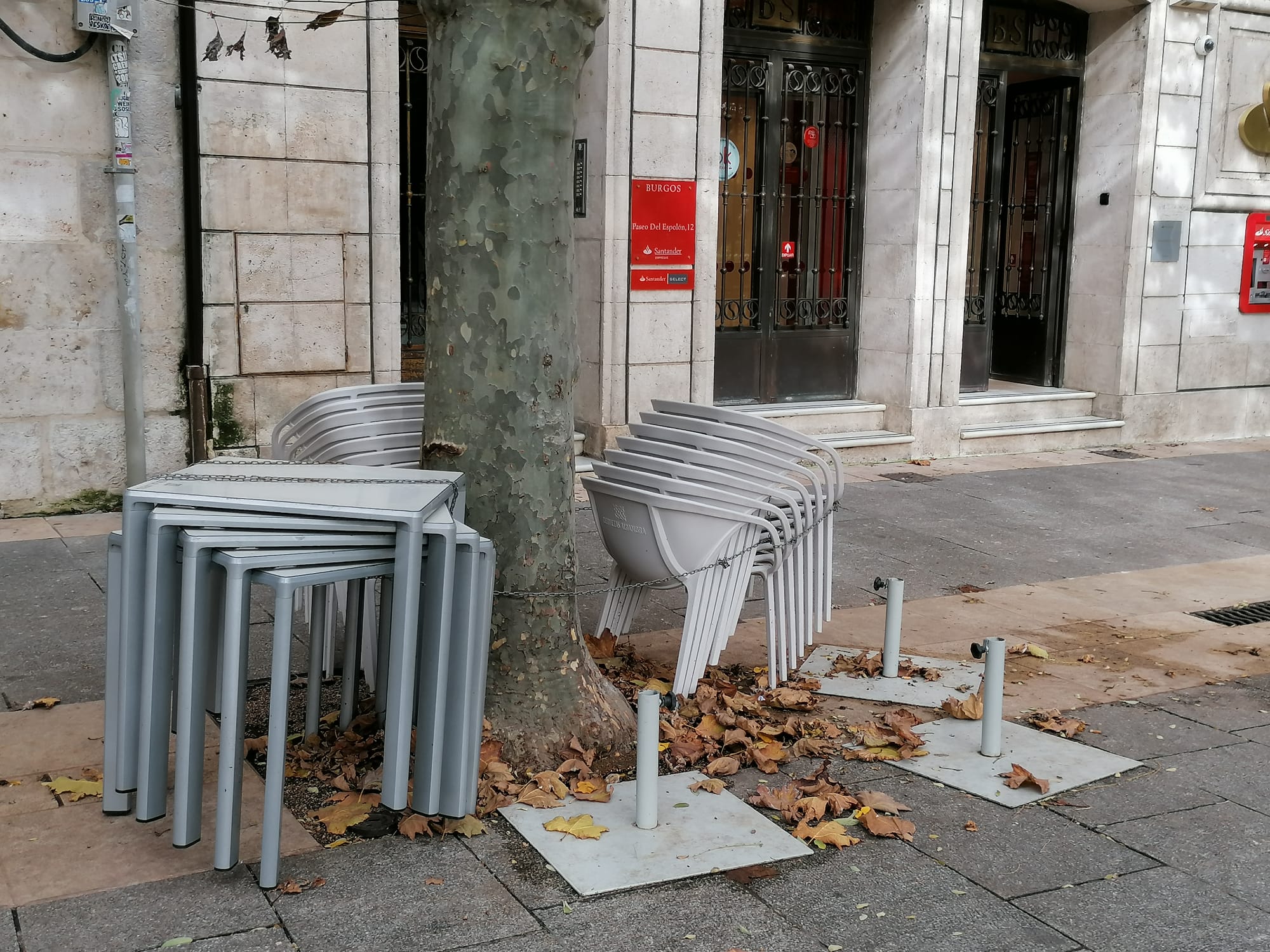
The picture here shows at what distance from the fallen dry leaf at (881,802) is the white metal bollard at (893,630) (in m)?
1.28

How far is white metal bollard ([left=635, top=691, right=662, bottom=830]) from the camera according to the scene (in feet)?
12.7

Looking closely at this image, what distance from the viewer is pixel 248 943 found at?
3.21 metres

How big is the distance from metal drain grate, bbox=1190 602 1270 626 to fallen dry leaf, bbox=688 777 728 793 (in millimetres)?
3606

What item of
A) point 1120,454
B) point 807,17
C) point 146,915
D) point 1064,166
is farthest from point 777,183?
point 146,915

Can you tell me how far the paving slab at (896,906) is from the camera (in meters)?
3.34

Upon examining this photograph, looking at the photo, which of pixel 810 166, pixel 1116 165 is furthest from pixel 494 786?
pixel 1116 165

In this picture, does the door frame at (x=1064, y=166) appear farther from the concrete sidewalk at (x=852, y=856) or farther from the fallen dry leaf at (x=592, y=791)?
the fallen dry leaf at (x=592, y=791)

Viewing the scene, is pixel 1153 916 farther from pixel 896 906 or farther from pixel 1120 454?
pixel 1120 454

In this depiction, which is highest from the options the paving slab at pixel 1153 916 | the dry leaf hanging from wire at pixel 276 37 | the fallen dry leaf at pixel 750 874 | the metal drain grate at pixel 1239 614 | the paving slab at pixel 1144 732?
the dry leaf hanging from wire at pixel 276 37

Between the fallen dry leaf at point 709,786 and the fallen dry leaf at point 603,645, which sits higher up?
the fallen dry leaf at point 603,645

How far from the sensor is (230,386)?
28.3 ft

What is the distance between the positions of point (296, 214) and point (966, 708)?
5717mm

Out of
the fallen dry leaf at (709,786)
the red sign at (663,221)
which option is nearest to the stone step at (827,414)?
the red sign at (663,221)

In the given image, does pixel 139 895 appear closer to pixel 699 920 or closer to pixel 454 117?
pixel 699 920
